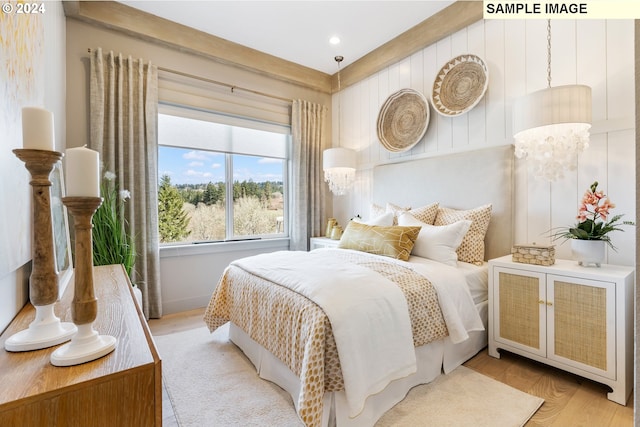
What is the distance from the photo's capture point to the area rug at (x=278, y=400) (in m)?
1.53

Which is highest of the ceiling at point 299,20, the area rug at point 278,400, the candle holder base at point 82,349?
the ceiling at point 299,20

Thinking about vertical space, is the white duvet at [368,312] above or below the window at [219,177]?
below

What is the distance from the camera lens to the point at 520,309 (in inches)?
79.3

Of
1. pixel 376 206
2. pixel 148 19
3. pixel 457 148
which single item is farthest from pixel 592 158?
pixel 148 19

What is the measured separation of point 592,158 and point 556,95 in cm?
64

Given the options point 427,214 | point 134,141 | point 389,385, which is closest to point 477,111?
point 427,214

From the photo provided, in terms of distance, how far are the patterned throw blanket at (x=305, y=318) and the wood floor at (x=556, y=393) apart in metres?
0.58

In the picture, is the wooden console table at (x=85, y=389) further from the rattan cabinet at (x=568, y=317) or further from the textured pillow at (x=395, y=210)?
the textured pillow at (x=395, y=210)

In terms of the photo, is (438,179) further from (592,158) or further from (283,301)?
(283,301)

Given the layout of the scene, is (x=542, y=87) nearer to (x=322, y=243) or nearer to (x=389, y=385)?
(x=389, y=385)

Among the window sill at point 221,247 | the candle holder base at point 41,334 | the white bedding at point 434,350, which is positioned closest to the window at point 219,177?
the window sill at point 221,247

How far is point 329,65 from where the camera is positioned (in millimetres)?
3922

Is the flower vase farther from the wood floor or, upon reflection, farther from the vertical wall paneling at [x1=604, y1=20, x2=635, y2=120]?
the vertical wall paneling at [x1=604, y1=20, x2=635, y2=120]

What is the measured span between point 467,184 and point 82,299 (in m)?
2.84
